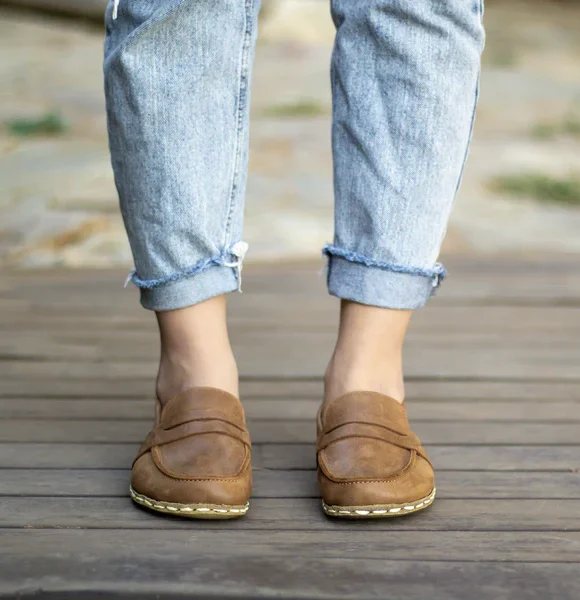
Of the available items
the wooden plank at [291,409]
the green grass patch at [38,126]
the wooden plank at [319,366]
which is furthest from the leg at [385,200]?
the green grass patch at [38,126]

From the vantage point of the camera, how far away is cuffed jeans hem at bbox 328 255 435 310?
0.98 m

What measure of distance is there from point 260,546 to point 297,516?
8 centimetres

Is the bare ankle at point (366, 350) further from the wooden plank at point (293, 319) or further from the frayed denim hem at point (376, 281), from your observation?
the wooden plank at point (293, 319)

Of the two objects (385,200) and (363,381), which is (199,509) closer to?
(363,381)

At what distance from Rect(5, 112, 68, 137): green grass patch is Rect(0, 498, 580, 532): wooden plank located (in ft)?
9.86

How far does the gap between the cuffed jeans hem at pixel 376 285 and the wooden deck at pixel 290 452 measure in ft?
0.74

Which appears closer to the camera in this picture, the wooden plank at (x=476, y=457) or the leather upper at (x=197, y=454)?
the leather upper at (x=197, y=454)

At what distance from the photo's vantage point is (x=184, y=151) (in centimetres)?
93

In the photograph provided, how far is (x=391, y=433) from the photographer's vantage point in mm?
982

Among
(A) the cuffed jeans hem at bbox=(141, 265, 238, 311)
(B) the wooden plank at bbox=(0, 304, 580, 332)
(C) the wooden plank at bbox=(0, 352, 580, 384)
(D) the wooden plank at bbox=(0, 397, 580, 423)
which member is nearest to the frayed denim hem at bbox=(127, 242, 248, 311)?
(A) the cuffed jeans hem at bbox=(141, 265, 238, 311)

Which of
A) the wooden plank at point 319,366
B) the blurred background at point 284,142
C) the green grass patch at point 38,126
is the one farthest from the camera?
the green grass patch at point 38,126

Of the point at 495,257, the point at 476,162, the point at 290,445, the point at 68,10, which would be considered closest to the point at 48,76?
the point at 68,10

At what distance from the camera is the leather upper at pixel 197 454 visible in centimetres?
93

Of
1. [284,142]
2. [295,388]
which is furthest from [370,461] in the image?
[284,142]
